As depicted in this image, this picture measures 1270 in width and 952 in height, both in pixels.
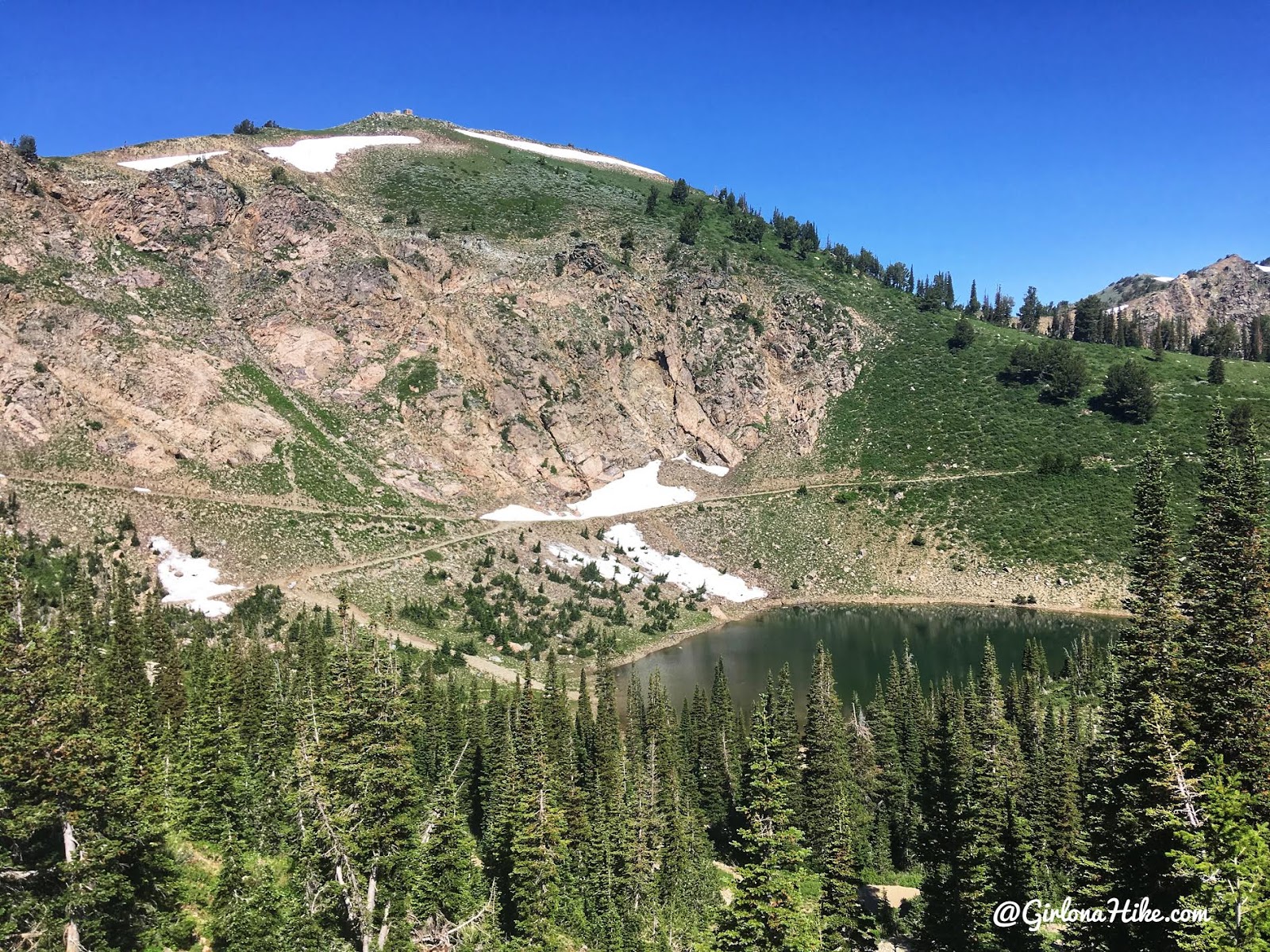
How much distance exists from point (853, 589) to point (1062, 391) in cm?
5675

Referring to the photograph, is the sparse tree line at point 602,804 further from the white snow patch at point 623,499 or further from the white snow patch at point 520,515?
the white snow patch at point 623,499

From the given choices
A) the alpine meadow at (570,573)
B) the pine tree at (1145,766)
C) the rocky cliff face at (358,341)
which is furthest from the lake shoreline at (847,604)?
the pine tree at (1145,766)

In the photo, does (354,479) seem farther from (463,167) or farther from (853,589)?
(463,167)

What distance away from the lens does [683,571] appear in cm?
10544

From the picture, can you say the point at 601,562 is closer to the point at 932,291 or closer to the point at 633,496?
the point at 633,496

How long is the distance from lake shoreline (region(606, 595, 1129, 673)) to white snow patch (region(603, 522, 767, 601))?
10.2 feet

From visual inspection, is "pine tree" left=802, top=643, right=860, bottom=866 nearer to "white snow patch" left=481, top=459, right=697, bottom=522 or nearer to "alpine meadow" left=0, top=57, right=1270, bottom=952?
"alpine meadow" left=0, top=57, right=1270, bottom=952

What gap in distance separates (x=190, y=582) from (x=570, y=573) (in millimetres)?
40883

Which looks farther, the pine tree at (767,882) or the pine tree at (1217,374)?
the pine tree at (1217,374)

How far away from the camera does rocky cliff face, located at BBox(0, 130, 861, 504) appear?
88.6 m

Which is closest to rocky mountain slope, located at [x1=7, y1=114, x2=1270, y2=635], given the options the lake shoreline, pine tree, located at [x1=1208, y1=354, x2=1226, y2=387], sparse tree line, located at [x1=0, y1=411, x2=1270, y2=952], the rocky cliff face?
the rocky cliff face

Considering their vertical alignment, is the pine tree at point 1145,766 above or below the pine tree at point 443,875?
above

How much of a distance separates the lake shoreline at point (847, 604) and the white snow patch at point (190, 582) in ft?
132

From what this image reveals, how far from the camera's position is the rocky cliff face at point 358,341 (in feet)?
291
